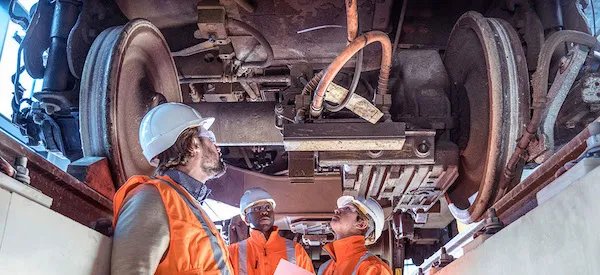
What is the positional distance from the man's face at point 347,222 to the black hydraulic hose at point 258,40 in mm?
1174

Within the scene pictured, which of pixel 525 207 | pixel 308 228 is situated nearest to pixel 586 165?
pixel 525 207

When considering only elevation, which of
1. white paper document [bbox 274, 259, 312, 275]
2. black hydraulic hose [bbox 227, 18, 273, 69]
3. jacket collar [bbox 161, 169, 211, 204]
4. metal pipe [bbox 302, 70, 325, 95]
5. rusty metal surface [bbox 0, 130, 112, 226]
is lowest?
rusty metal surface [bbox 0, 130, 112, 226]

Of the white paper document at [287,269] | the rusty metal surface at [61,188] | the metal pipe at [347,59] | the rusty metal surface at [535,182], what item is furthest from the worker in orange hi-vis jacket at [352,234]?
the rusty metal surface at [61,188]

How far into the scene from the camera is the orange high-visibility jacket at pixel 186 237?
177cm

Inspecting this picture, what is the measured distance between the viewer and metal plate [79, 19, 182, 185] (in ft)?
8.55

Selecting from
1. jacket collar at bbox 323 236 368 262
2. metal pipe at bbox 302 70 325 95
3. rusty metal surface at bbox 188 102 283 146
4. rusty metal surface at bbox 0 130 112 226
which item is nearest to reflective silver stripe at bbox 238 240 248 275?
jacket collar at bbox 323 236 368 262

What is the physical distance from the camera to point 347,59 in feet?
8.11

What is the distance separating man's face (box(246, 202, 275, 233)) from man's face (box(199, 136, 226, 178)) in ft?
5.64

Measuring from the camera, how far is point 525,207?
6.63ft

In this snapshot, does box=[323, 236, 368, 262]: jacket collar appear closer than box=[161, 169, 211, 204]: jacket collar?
No

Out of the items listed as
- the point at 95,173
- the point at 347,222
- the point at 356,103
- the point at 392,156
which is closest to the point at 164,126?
the point at 95,173

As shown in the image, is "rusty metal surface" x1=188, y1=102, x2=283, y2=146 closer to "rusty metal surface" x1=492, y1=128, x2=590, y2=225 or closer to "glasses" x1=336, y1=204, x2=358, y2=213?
"glasses" x1=336, y1=204, x2=358, y2=213

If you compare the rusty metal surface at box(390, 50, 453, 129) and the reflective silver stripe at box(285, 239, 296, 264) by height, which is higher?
the rusty metal surface at box(390, 50, 453, 129)

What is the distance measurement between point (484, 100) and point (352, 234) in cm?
139
